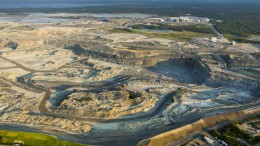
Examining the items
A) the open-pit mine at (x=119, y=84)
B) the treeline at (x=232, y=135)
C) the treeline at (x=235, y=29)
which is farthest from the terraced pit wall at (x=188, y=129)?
the treeline at (x=235, y=29)

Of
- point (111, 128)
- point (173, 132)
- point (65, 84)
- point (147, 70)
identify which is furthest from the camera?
point (147, 70)

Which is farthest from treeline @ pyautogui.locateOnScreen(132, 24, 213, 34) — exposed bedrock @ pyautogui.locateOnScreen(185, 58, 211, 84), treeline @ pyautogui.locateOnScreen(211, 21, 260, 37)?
exposed bedrock @ pyautogui.locateOnScreen(185, 58, 211, 84)

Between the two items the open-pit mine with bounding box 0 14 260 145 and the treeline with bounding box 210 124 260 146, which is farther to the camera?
the open-pit mine with bounding box 0 14 260 145

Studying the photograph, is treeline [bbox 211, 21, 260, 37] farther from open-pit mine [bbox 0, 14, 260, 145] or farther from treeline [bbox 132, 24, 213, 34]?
open-pit mine [bbox 0, 14, 260, 145]

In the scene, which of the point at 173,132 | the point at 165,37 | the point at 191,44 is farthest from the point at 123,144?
the point at 165,37

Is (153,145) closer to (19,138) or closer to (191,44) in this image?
(19,138)

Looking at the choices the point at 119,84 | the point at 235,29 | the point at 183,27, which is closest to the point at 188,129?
the point at 119,84

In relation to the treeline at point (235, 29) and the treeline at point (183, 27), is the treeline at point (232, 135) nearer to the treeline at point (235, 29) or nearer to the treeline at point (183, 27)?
the treeline at point (235, 29)

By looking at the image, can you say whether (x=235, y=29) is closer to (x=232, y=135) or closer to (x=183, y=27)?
(x=183, y=27)
